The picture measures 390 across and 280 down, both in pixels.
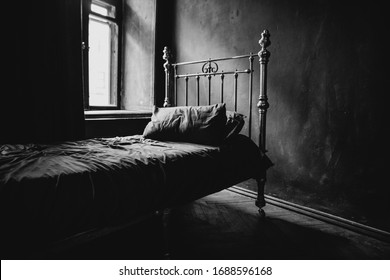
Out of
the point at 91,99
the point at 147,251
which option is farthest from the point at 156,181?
the point at 91,99

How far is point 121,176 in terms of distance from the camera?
128cm

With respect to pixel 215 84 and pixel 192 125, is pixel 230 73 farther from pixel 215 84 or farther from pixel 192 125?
pixel 192 125

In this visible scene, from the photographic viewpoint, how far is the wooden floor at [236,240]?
5.29 ft

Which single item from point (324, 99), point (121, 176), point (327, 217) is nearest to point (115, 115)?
point (121, 176)

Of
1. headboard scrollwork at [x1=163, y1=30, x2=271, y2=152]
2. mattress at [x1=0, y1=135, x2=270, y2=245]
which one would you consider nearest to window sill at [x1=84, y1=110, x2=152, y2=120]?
headboard scrollwork at [x1=163, y1=30, x2=271, y2=152]

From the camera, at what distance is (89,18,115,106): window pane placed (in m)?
3.26

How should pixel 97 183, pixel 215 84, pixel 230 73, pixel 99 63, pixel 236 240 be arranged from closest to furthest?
pixel 97 183 → pixel 236 240 → pixel 230 73 → pixel 215 84 → pixel 99 63

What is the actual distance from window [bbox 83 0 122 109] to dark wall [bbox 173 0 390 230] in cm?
140

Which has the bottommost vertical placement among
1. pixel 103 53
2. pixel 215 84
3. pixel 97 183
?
pixel 97 183

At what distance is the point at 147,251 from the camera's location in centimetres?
165

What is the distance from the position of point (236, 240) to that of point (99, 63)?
256 centimetres

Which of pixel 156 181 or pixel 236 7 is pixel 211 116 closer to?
pixel 156 181

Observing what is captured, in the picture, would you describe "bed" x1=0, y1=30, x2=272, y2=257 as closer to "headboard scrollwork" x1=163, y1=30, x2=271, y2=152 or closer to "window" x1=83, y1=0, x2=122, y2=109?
"headboard scrollwork" x1=163, y1=30, x2=271, y2=152

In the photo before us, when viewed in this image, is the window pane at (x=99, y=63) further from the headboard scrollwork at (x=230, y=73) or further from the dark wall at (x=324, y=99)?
the dark wall at (x=324, y=99)
